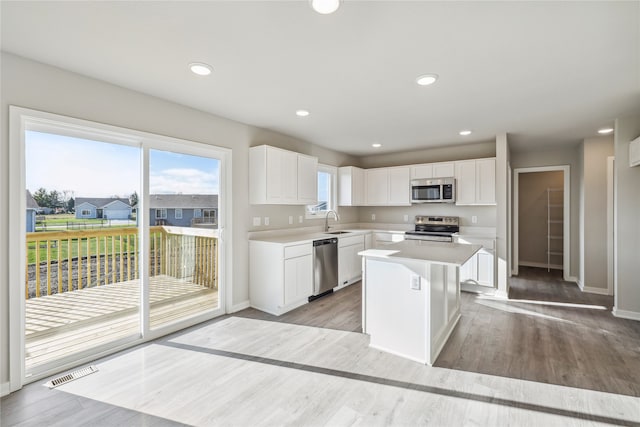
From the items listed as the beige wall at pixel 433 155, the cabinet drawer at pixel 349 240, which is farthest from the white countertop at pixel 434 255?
the beige wall at pixel 433 155

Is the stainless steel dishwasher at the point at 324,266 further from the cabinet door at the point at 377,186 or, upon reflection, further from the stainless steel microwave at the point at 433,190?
the stainless steel microwave at the point at 433,190

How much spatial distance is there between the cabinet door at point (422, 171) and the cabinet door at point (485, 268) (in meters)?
1.66

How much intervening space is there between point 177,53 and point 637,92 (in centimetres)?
433

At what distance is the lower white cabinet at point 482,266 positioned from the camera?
4539mm

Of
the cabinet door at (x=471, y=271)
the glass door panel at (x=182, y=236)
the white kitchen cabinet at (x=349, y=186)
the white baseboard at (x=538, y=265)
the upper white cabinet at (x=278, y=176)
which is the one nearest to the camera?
the glass door panel at (x=182, y=236)

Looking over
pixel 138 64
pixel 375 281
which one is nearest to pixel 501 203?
pixel 375 281

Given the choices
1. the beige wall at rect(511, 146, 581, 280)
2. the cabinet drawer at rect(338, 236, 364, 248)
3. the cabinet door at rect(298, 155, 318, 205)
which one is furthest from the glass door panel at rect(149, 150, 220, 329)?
the beige wall at rect(511, 146, 581, 280)

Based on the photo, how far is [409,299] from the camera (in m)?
2.64

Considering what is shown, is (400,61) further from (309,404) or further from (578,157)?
(578,157)

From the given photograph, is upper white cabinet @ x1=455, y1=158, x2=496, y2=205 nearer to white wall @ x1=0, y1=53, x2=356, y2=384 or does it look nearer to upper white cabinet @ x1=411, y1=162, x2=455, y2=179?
Result: upper white cabinet @ x1=411, y1=162, x2=455, y2=179

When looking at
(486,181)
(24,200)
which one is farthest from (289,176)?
(486,181)

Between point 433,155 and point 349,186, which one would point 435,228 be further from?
point 349,186

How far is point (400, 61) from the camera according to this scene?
7.54 ft

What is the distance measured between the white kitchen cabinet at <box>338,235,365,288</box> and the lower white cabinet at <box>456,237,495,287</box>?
5.74 ft
